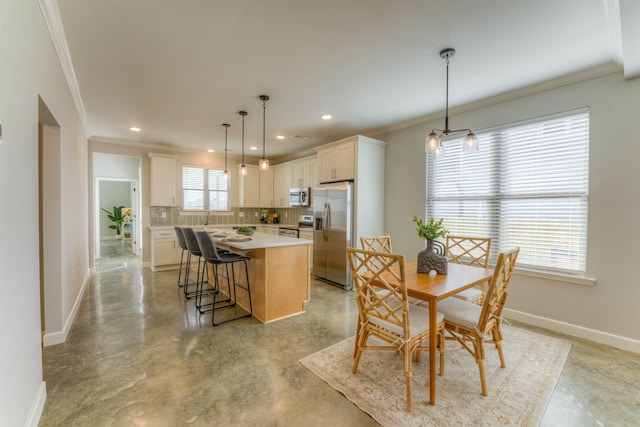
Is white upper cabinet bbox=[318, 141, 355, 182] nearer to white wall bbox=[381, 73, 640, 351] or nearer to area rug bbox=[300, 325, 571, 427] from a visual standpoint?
white wall bbox=[381, 73, 640, 351]

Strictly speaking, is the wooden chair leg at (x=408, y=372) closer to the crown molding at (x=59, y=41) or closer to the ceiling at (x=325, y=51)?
the ceiling at (x=325, y=51)

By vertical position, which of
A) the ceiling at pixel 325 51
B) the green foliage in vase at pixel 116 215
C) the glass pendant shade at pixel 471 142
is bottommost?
the green foliage in vase at pixel 116 215

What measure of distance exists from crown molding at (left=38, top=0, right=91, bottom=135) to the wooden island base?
2260 millimetres

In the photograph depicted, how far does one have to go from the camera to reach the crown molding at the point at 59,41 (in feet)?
6.04

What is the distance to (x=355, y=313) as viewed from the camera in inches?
134

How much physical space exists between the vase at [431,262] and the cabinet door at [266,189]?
16.9ft

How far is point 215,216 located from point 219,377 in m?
4.98

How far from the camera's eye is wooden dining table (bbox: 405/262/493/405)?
176 centimetres

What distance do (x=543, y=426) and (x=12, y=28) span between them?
12.2 feet

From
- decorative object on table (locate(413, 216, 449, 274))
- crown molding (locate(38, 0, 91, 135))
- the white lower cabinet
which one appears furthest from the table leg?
the white lower cabinet

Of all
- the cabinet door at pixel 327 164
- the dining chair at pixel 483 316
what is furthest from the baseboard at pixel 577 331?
the cabinet door at pixel 327 164

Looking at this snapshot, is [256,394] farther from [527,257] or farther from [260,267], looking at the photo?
[527,257]

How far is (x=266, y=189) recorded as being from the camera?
276 inches

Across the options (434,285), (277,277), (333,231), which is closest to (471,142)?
(434,285)
